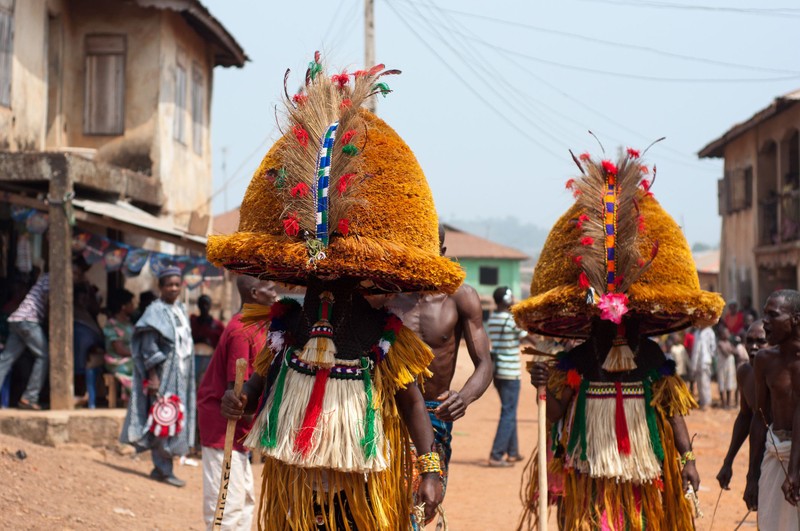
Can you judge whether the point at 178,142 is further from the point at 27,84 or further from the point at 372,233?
the point at 372,233

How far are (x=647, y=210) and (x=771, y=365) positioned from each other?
112cm

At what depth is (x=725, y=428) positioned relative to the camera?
1711 centimetres

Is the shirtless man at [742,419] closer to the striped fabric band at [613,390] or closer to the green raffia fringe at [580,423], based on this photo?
the striped fabric band at [613,390]

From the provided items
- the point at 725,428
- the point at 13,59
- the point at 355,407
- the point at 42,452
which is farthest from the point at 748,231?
the point at 355,407

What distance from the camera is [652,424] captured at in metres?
5.89

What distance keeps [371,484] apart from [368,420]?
272 mm

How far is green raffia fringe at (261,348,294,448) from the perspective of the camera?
14.3 feet

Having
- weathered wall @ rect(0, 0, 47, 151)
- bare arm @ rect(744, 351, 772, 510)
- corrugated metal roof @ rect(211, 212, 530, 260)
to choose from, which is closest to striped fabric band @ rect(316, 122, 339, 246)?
bare arm @ rect(744, 351, 772, 510)

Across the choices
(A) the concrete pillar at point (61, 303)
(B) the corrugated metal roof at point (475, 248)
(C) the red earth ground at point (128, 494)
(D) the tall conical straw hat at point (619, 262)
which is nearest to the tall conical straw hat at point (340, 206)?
(D) the tall conical straw hat at point (619, 262)

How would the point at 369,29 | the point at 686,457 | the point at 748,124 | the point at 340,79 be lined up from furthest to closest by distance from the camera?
the point at 748,124 → the point at 369,29 → the point at 686,457 → the point at 340,79

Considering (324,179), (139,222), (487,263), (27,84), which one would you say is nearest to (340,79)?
(324,179)

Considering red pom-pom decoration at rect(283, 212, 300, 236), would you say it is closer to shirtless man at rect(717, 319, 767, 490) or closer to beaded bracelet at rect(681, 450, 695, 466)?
beaded bracelet at rect(681, 450, 695, 466)

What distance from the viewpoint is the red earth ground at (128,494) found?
802 cm

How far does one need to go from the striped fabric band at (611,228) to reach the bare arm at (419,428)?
5.86 feet
